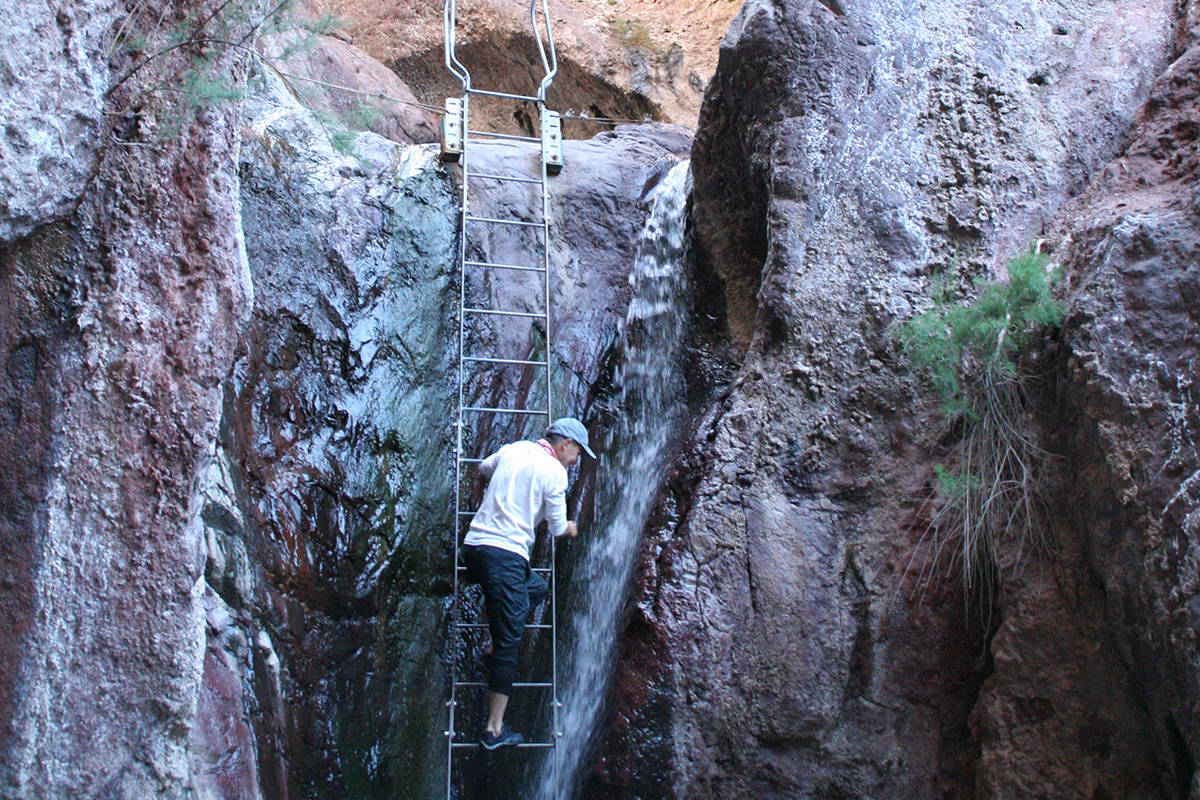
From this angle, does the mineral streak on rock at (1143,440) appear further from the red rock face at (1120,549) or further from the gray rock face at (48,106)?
the gray rock face at (48,106)

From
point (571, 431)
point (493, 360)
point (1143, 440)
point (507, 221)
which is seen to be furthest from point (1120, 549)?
point (507, 221)

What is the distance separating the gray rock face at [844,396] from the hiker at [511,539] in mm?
573

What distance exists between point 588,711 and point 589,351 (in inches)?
86.0

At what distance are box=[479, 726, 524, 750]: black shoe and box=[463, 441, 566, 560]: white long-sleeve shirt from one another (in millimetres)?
803

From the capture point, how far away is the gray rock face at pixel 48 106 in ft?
10.1

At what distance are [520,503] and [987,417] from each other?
7.09 ft

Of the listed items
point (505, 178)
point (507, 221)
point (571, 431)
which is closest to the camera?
point (571, 431)

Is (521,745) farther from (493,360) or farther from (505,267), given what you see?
(505,267)

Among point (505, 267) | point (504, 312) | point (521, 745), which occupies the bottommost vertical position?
point (521, 745)

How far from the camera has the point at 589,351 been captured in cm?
640

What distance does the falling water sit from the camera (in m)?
5.27

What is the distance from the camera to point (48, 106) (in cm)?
321

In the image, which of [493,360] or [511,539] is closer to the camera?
[511,539]

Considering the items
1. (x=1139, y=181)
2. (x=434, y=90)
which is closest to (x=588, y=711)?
(x=1139, y=181)
